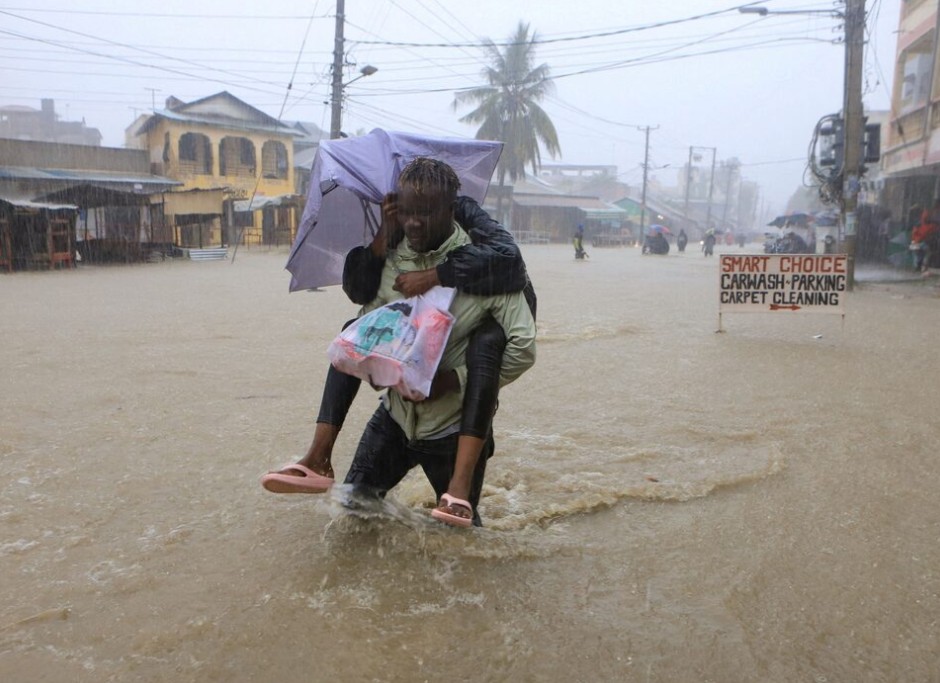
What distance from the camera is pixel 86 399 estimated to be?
5.34 metres

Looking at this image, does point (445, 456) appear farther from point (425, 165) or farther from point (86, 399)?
point (86, 399)

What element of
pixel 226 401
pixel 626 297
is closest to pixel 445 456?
pixel 226 401

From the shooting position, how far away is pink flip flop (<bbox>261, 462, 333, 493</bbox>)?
2.51m

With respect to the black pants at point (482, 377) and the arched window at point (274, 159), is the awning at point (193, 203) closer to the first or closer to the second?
the arched window at point (274, 159)

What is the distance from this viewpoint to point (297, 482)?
2533 millimetres

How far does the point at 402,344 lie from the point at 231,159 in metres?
36.9

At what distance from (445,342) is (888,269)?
71.3ft

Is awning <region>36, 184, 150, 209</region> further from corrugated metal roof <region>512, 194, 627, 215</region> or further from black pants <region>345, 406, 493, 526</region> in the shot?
corrugated metal roof <region>512, 194, 627, 215</region>

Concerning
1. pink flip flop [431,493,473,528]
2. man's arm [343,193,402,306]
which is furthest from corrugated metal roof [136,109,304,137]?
pink flip flop [431,493,473,528]

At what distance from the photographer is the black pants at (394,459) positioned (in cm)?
272

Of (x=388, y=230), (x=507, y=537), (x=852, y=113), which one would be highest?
(x=852, y=113)

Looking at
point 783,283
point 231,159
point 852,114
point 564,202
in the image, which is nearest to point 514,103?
point 564,202

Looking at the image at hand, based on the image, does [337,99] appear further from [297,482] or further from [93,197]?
[297,482]

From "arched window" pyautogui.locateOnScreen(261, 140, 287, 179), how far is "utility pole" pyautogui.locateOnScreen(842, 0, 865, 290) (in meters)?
28.1
